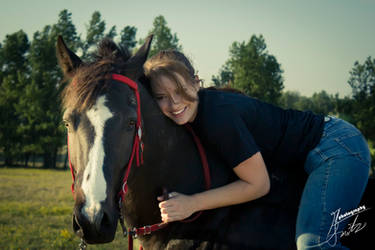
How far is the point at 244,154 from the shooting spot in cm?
242

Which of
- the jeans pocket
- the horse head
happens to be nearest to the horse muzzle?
the horse head

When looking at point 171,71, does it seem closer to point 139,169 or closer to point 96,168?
point 139,169

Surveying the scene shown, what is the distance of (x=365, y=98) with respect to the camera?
29.8m

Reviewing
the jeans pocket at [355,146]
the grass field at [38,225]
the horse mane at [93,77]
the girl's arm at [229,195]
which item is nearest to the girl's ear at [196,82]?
the horse mane at [93,77]

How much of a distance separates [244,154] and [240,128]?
20cm

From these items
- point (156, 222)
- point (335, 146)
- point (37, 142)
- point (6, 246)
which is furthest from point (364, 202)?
point (37, 142)

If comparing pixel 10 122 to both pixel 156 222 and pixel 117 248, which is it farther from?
pixel 156 222

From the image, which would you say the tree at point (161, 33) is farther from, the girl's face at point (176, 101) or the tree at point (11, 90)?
the girl's face at point (176, 101)

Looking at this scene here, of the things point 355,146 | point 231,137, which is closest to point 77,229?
point 231,137

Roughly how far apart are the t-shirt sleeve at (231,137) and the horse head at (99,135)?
2.03ft

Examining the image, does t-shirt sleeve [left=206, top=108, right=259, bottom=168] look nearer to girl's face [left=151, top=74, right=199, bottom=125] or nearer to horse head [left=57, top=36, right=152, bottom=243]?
girl's face [left=151, top=74, right=199, bottom=125]

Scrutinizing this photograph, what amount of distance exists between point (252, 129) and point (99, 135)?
4.20 feet

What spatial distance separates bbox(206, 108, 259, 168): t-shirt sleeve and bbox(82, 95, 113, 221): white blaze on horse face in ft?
2.64

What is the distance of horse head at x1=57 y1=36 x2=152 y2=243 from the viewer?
200 centimetres
